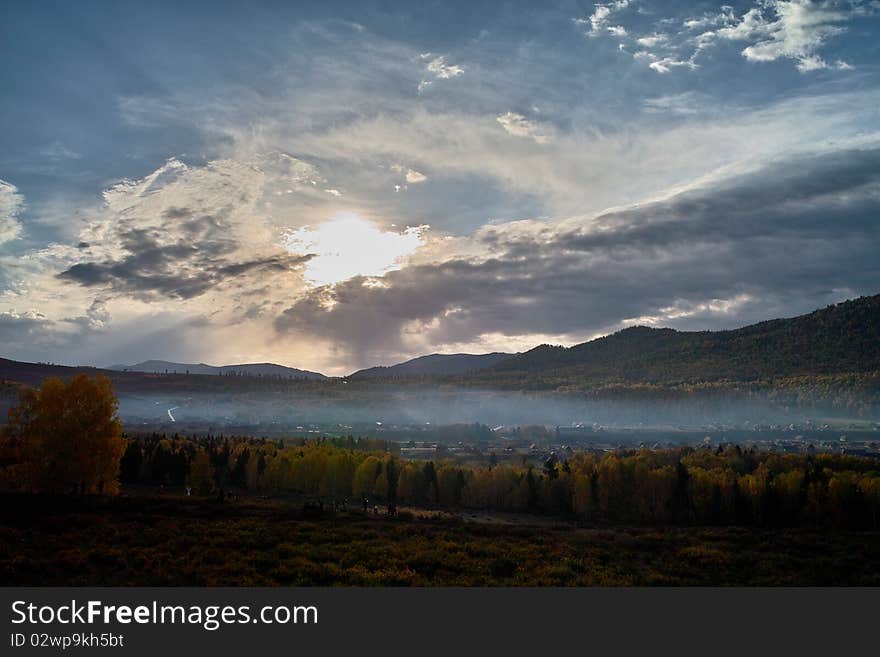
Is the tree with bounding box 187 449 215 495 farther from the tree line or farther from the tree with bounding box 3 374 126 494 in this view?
the tree with bounding box 3 374 126 494

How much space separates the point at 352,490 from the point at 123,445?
5010 cm

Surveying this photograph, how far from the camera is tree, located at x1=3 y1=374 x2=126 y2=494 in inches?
2425

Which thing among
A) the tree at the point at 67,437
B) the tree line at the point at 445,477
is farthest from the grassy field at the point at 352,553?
the tree line at the point at 445,477

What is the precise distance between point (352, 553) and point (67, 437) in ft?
134

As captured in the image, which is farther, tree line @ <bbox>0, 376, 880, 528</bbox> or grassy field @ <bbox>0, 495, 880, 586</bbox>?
tree line @ <bbox>0, 376, 880, 528</bbox>

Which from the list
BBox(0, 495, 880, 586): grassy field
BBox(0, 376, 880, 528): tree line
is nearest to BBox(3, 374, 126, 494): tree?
BBox(0, 376, 880, 528): tree line

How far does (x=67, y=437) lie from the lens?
204 feet

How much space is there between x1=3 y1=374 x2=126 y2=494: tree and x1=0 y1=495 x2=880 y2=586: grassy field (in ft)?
33.2

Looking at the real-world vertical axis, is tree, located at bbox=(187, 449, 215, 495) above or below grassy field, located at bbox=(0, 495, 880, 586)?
below

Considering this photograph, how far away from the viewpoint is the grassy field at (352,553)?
30.1 metres

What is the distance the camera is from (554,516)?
9269 centimetres

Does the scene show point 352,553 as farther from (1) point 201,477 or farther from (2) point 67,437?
(1) point 201,477

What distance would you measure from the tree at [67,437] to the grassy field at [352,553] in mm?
10117
